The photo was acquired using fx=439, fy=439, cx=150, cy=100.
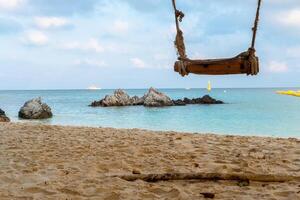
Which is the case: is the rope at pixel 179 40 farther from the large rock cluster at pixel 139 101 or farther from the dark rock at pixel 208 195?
the large rock cluster at pixel 139 101

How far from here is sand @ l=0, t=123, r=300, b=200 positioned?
240 inches

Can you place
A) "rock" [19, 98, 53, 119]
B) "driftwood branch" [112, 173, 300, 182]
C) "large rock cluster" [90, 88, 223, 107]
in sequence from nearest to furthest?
1. "driftwood branch" [112, 173, 300, 182]
2. "rock" [19, 98, 53, 119]
3. "large rock cluster" [90, 88, 223, 107]

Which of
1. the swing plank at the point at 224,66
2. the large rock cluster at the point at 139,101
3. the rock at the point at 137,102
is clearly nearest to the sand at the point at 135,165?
the swing plank at the point at 224,66

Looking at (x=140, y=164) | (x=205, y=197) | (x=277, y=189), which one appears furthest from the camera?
(x=140, y=164)

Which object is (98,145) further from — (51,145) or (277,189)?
(277,189)

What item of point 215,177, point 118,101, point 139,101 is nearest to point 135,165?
point 215,177

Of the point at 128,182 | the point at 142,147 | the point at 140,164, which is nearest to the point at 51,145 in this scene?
the point at 142,147

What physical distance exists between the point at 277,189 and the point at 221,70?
1922mm

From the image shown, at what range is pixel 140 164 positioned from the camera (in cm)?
811

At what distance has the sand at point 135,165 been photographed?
610 centimetres

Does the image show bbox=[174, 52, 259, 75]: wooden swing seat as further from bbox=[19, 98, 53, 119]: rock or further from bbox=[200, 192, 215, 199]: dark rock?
bbox=[19, 98, 53, 119]: rock

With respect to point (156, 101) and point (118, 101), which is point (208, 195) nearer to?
point (156, 101)

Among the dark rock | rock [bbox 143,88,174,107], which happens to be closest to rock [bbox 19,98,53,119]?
rock [bbox 143,88,174,107]

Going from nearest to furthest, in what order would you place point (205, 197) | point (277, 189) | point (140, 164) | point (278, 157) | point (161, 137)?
point (205, 197) < point (277, 189) < point (140, 164) < point (278, 157) < point (161, 137)
